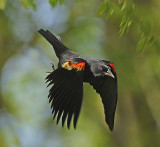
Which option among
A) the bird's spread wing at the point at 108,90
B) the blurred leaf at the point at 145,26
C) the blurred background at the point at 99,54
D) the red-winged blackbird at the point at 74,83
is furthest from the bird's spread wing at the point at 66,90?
the blurred background at the point at 99,54

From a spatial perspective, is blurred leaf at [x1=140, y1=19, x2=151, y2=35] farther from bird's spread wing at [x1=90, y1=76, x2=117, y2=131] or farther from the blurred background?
the blurred background

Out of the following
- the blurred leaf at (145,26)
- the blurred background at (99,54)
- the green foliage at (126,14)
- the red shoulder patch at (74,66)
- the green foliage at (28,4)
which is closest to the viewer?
the green foliage at (126,14)

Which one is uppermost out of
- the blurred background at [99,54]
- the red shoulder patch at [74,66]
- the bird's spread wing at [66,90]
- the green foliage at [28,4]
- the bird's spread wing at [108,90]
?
the blurred background at [99,54]

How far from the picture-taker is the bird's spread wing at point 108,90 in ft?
→ 14.4

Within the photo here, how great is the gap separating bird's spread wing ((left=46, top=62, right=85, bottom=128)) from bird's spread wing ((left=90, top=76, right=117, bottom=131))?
2.01ft

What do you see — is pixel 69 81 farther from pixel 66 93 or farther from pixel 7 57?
pixel 7 57

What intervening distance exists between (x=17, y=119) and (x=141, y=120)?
576cm

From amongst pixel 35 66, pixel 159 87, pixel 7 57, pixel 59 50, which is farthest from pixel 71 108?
pixel 35 66

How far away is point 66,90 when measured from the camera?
12.4ft

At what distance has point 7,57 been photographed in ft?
31.9

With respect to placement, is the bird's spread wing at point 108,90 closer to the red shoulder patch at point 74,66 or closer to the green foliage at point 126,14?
the red shoulder patch at point 74,66

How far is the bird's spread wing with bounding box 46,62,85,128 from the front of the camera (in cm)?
362

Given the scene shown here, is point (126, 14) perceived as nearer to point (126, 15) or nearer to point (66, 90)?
point (126, 15)

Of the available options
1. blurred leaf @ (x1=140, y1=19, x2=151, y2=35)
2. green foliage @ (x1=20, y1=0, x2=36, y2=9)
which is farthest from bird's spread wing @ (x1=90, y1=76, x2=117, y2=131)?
green foliage @ (x1=20, y1=0, x2=36, y2=9)
